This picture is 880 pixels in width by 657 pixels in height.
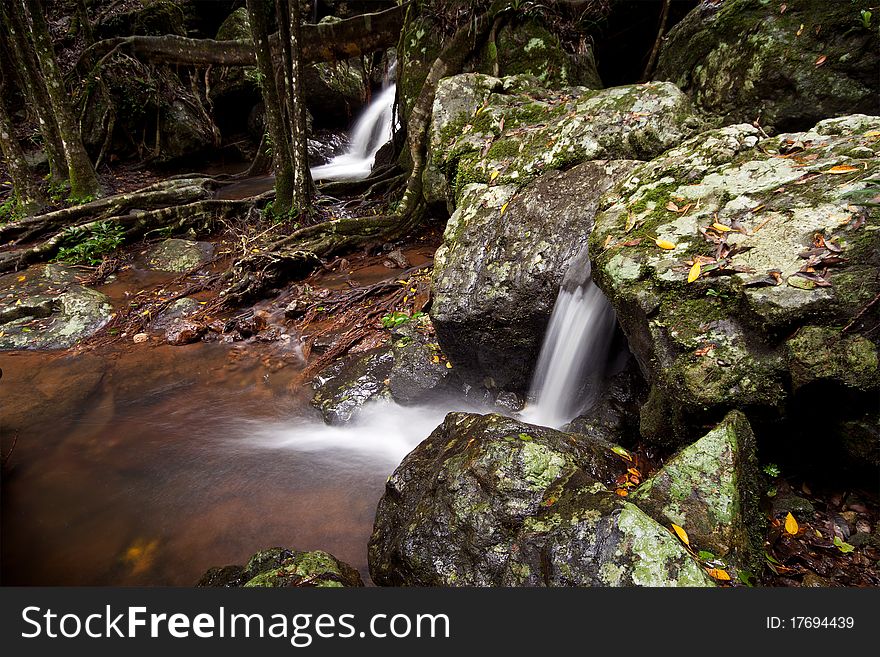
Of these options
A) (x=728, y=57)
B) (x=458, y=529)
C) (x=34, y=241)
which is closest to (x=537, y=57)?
(x=728, y=57)

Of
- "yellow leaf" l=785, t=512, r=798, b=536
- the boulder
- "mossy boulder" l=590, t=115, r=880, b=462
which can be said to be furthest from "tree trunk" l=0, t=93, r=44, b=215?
"yellow leaf" l=785, t=512, r=798, b=536

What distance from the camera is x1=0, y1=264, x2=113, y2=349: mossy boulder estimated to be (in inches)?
230

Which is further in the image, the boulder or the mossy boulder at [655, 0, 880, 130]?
the boulder

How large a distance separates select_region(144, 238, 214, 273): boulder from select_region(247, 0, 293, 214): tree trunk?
1.64 metres

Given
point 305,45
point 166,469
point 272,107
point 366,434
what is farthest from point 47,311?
point 305,45

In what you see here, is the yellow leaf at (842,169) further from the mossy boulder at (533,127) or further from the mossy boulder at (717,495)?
the mossy boulder at (717,495)

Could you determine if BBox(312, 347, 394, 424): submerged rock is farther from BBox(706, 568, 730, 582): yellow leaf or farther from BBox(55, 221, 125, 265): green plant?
BBox(55, 221, 125, 265): green plant

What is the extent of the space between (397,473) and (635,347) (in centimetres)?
193

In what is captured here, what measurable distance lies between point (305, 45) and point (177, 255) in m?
5.29

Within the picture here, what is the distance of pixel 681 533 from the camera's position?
6.51 feet

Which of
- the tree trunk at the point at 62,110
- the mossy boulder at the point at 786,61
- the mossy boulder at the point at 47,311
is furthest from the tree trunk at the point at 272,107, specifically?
the mossy boulder at the point at 786,61

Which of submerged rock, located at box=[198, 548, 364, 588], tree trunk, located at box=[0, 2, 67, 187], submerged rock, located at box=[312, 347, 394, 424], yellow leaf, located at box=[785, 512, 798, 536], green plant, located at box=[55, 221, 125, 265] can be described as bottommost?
submerged rock, located at box=[312, 347, 394, 424]

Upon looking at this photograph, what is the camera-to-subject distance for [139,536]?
328 cm

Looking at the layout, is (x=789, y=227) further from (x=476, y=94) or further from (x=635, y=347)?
(x=476, y=94)
